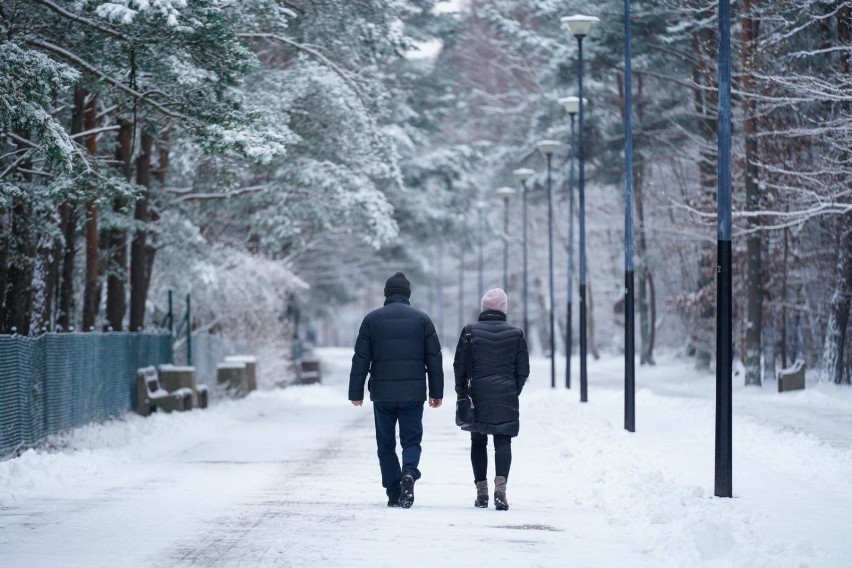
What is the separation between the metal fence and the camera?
17.6 metres

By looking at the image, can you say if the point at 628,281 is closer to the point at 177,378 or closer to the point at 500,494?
the point at 177,378

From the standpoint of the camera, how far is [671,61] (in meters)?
40.3

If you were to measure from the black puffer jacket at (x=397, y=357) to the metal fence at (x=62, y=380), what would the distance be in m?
6.12

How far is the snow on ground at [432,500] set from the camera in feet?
32.8

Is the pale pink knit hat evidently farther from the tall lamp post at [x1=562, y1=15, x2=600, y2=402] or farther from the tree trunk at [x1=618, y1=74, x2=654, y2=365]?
the tree trunk at [x1=618, y1=74, x2=654, y2=365]

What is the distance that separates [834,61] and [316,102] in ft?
35.8

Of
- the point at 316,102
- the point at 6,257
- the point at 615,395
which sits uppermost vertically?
the point at 316,102

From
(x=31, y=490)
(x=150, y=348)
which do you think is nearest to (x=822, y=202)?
(x=150, y=348)

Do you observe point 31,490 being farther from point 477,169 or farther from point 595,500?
point 477,169

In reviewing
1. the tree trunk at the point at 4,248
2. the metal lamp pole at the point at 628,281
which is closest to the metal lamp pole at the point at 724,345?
the metal lamp pole at the point at 628,281

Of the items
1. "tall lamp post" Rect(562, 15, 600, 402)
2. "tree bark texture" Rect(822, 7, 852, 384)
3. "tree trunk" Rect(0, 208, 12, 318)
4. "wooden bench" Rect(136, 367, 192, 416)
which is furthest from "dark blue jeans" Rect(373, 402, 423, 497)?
"tree bark texture" Rect(822, 7, 852, 384)

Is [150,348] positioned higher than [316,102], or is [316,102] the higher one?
[316,102]

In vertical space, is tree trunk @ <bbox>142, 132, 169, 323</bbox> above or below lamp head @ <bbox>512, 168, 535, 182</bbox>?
below

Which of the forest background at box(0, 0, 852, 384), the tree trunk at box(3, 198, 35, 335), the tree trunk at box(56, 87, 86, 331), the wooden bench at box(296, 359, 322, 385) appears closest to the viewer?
the forest background at box(0, 0, 852, 384)
